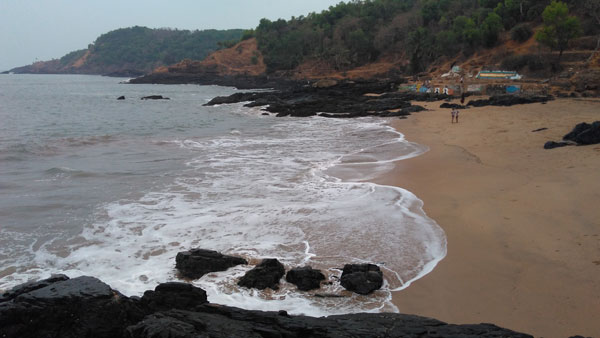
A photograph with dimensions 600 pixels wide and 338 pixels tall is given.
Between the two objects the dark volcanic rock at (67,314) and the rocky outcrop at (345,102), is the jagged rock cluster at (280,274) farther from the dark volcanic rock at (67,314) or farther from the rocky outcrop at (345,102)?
the rocky outcrop at (345,102)

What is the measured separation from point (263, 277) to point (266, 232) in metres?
1.86

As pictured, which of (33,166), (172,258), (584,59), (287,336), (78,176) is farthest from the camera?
(584,59)

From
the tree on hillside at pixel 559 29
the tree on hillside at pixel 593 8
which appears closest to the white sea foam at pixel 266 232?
the tree on hillside at pixel 559 29

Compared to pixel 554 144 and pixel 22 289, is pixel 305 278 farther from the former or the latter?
pixel 554 144

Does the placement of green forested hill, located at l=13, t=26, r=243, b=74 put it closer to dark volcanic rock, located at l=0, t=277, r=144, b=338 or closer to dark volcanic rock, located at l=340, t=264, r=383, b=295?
dark volcanic rock, located at l=340, t=264, r=383, b=295

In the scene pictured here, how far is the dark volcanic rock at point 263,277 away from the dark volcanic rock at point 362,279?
2.67 feet

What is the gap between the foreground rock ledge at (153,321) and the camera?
3295 millimetres

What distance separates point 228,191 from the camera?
9.72 m

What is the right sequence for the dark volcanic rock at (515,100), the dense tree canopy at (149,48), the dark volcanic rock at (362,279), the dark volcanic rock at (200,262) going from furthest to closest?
the dense tree canopy at (149,48) → the dark volcanic rock at (515,100) → the dark volcanic rock at (200,262) → the dark volcanic rock at (362,279)

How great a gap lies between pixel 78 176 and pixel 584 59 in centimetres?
3696

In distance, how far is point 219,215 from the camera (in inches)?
314

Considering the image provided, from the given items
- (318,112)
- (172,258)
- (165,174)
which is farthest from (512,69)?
(172,258)

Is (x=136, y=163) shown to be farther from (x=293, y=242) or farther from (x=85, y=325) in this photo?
(x=85, y=325)

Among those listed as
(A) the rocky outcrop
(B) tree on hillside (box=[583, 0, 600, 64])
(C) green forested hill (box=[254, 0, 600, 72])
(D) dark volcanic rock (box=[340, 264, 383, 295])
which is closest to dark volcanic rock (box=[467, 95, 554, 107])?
(A) the rocky outcrop
